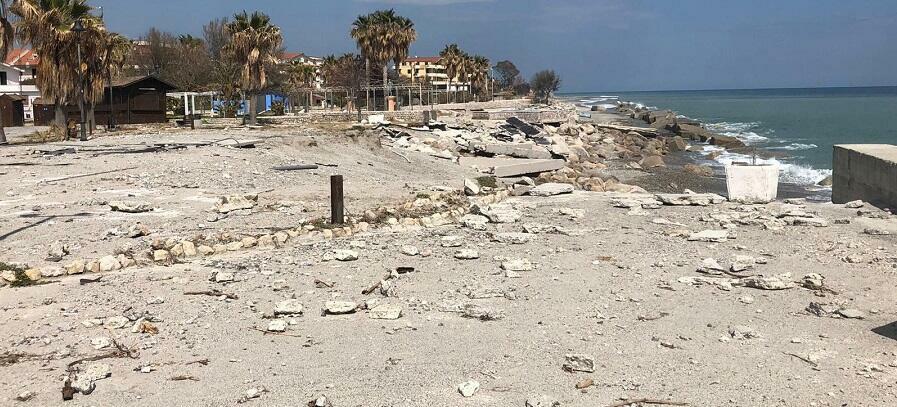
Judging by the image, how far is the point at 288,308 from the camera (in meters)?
8.09

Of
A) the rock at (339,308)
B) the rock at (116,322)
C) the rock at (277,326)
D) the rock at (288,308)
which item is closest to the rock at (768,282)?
the rock at (339,308)

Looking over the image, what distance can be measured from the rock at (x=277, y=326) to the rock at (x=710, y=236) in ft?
23.0

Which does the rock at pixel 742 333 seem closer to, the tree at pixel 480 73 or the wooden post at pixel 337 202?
the wooden post at pixel 337 202

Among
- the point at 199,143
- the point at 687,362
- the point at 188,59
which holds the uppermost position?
the point at 188,59

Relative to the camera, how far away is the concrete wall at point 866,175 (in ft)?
50.8

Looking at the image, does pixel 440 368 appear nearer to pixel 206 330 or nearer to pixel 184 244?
pixel 206 330

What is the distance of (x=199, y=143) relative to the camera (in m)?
23.8

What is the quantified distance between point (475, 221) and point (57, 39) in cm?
2116

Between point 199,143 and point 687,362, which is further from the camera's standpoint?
point 199,143

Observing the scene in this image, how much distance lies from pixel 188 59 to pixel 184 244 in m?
54.4

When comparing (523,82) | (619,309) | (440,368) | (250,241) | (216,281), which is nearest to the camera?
(440,368)

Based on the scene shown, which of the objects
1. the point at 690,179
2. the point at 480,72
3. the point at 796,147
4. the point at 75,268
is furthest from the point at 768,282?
the point at 480,72

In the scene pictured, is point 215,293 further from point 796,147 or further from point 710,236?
point 796,147

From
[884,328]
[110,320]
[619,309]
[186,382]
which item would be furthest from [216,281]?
[884,328]
